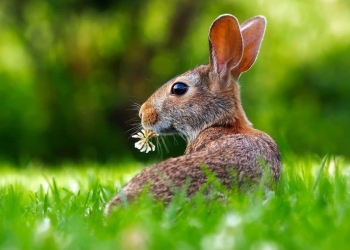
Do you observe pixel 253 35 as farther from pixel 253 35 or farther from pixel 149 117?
pixel 149 117

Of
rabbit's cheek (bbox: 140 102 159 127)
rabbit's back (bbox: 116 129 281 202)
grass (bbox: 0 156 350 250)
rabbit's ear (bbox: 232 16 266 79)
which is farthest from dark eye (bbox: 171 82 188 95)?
grass (bbox: 0 156 350 250)

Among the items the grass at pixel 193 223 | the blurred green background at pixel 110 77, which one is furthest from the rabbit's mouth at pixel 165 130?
the blurred green background at pixel 110 77

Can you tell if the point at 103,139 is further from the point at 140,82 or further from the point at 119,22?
the point at 119,22

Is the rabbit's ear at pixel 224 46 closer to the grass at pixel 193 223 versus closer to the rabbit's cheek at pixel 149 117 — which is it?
the rabbit's cheek at pixel 149 117

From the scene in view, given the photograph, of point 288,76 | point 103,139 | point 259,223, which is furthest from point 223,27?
point 288,76

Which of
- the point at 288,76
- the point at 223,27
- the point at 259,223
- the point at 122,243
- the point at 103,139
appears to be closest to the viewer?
the point at 122,243

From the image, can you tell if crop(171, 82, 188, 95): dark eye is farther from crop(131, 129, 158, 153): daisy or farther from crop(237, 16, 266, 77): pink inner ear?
crop(237, 16, 266, 77): pink inner ear

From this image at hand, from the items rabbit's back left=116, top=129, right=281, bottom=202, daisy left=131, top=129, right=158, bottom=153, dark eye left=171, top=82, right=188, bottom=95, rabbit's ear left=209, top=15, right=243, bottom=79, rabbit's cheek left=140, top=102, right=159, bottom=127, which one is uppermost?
rabbit's ear left=209, top=15, right=243, bottom=79
